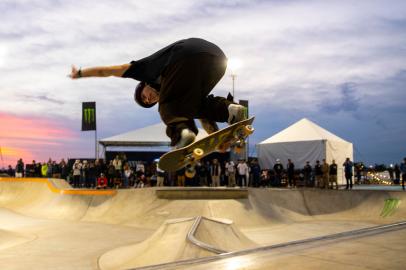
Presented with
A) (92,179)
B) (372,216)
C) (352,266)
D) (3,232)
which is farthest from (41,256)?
(92,179)

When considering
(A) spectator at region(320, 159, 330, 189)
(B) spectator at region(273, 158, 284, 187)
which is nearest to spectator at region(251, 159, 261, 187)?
(B) spectator at region(273, 158, 284, 187)

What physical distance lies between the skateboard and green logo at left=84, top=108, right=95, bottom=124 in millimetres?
15547

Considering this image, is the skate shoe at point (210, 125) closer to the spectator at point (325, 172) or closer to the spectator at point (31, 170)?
the spectator at point (325, 172)

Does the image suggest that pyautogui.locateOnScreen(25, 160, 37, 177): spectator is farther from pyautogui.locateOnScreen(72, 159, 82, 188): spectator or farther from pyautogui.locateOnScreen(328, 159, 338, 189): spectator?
pyautogui.locateOnScreen(328, 159, 338, 189): spectator

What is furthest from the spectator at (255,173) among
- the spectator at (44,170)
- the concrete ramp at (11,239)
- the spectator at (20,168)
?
the spectator at (20,168)

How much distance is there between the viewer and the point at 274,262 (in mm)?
2914

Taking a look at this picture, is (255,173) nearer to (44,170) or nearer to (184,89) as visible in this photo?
(44,170)

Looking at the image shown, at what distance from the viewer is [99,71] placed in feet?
16.4

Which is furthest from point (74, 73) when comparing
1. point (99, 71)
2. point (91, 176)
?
point (91, 176)

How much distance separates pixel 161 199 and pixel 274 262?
983 cm

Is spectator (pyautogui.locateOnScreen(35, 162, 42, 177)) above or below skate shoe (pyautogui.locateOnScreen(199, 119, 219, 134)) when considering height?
below

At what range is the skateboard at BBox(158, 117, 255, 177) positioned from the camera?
5.02 m

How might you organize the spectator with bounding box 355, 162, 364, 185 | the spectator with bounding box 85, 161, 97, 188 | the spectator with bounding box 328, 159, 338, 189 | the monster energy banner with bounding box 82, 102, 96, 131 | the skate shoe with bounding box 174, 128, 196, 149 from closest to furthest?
the skate shoe with bounding box 174, 128, 196, 149
the spectator with bounding box 328, 159, 338, 189
the spectator with bounding box 85, 161, 97, 188
the monster energy banner with bounding box 82, 102, 96, 131
the spectator with bounding box 355, 162, 364, 185

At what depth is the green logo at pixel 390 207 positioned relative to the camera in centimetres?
1345
